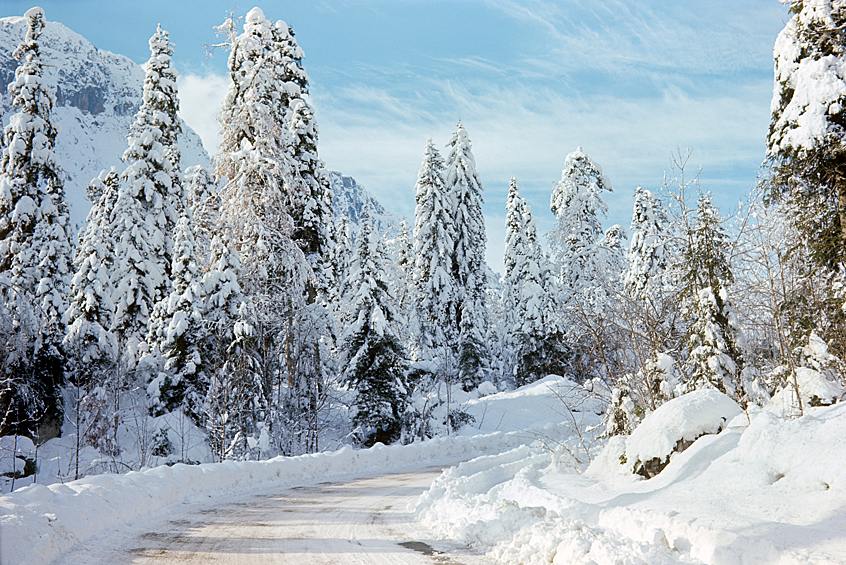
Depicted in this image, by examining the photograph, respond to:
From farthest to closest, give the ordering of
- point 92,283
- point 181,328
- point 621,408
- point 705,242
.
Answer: point 92,283 → point 181,328 → point 705,242 → point 621,408

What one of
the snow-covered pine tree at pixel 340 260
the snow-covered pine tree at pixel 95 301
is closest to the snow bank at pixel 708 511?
the snow-covered pine tree at pixel 95 301

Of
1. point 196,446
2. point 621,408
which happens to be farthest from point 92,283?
point 621,408

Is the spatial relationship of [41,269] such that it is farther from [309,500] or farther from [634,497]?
[634,497]

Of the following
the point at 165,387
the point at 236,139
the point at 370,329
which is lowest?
the point at 165,387

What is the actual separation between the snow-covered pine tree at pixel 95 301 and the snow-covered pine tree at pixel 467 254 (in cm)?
1810

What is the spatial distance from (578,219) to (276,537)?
3381cm

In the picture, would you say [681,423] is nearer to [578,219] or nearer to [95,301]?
[95,301]

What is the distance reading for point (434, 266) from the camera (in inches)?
1368

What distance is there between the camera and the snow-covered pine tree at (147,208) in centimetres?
2603

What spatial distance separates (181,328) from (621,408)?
15252 mm

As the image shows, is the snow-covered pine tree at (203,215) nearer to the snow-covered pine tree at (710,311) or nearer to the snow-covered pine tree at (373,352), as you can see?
the snow-covered pine tree at (373,352)

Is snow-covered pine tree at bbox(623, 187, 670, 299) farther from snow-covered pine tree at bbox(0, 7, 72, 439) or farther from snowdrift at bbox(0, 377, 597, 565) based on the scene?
snow-covered pine tree at bbox(0, 7, 72, 439)

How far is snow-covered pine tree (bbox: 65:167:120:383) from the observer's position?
76.7 feet

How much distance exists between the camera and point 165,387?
2173 centimetres
